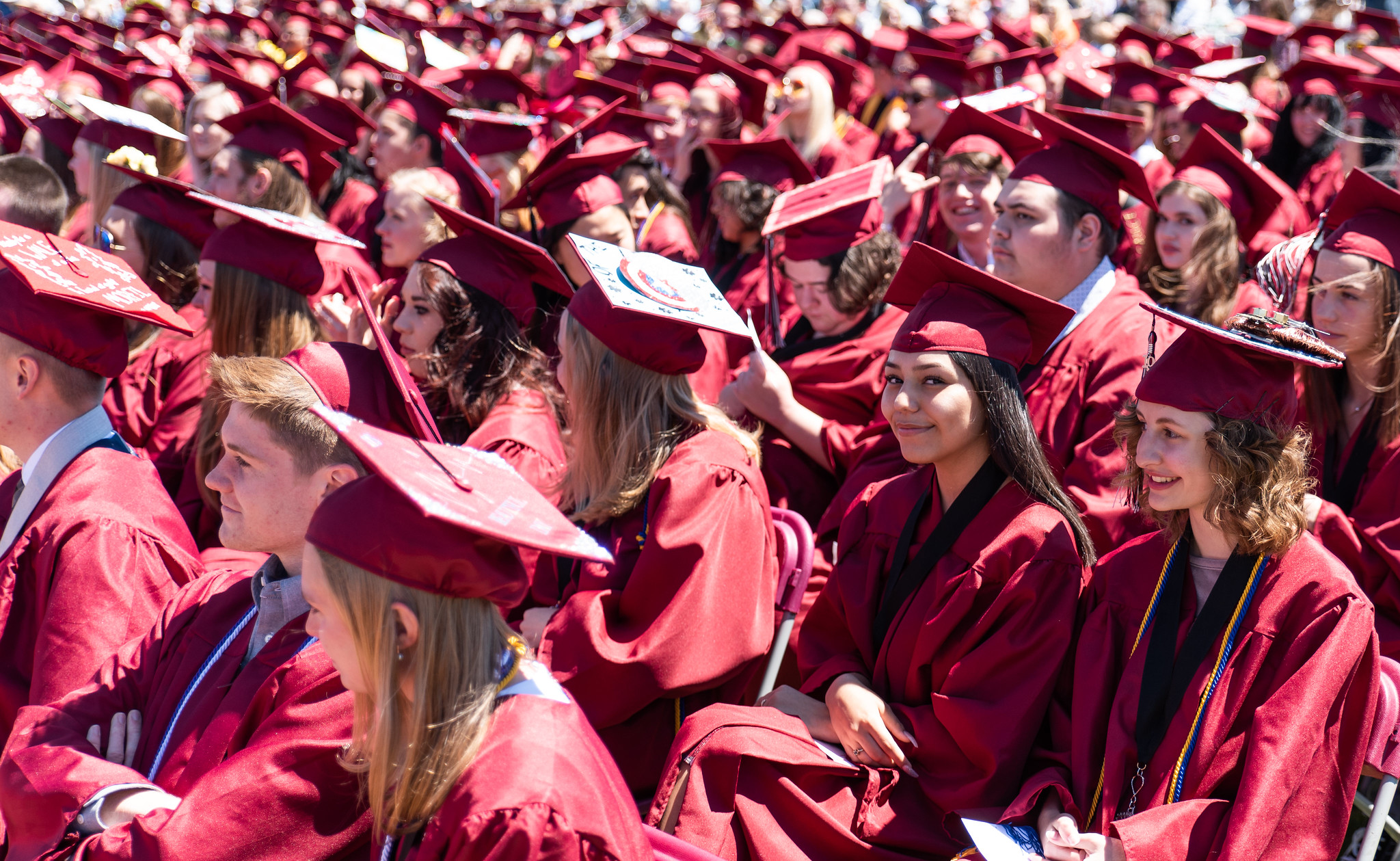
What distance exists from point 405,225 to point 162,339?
136 centimetres

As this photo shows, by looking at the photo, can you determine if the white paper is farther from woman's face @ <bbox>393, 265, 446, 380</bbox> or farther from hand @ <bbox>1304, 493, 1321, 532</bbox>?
woman's face @ <bbox>393, 265, 446, 380</bbox>

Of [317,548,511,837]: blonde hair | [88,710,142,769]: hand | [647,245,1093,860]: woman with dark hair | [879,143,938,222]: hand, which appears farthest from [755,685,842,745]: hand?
[879,143,938,222]: hand

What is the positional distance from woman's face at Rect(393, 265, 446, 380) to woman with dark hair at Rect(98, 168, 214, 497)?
2.87 ft

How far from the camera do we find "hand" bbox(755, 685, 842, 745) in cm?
287

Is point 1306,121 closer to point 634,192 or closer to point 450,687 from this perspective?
point 634,192

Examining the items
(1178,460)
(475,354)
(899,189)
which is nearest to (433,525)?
(1178,460)

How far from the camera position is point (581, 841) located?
1.77m

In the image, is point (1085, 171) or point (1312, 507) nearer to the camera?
point (1312, 507)

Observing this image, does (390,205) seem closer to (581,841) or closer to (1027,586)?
(1027,586)

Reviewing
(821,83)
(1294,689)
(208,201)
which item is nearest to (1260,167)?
(821,83)

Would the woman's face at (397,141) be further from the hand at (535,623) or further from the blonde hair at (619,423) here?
the hand at (535,623)

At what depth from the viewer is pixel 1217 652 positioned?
2.49 metres

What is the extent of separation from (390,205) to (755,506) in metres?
3.25

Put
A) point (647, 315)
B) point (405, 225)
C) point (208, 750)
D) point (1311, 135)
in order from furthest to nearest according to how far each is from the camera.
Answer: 1. point (1311, 135)
2. point (405, 225)
3. point (647, 315)
4. point (208, 750)
